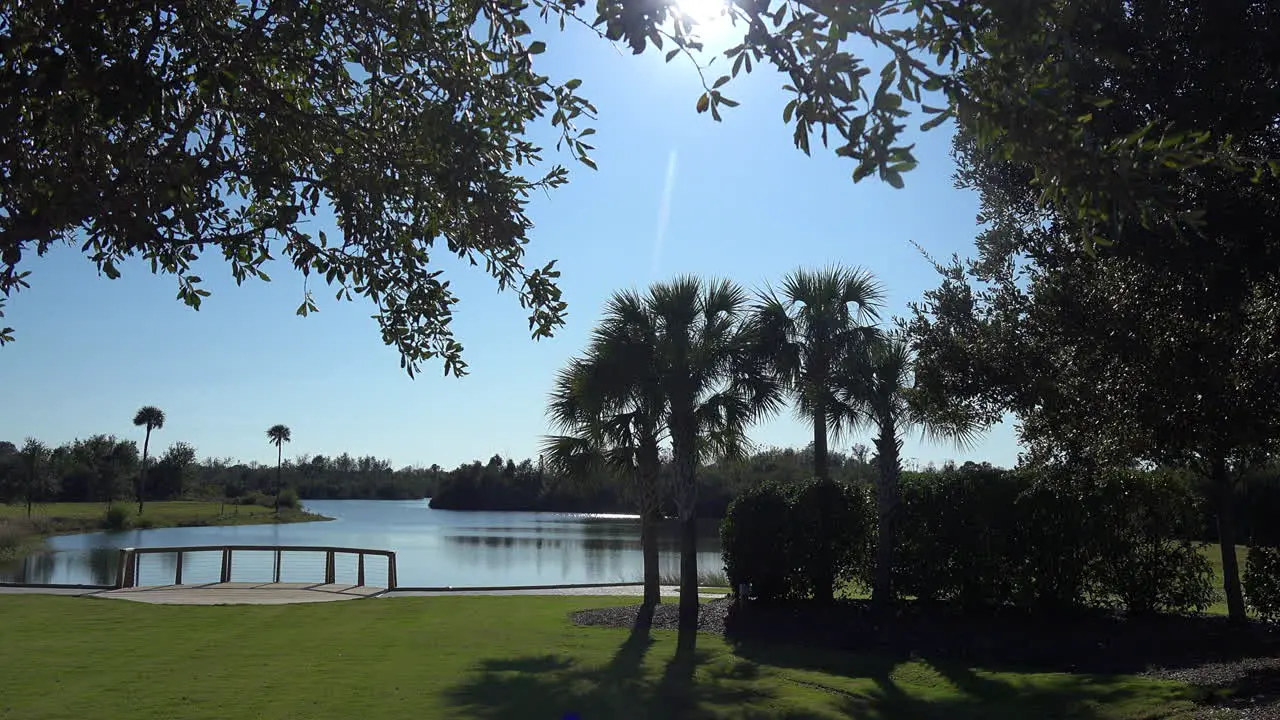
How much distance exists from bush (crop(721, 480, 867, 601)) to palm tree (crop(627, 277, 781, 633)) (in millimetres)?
1076

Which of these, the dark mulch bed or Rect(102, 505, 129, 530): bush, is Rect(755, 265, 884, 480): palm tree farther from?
Rect(102, 505, 129, 530): bush

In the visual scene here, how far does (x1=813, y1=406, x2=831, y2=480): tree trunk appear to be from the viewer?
15203 millimetres

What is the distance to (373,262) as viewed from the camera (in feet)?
22.5

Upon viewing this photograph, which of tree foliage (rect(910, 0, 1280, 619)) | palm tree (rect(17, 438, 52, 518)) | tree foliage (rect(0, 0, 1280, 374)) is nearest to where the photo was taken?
tree foliage (rect(0, 0, 1280, 374))

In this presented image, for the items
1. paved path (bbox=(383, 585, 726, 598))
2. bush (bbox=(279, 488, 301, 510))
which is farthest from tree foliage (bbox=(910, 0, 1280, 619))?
bush (bbox=(279, 488, 301, 510))

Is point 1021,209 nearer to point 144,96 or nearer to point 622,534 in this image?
point 144,96

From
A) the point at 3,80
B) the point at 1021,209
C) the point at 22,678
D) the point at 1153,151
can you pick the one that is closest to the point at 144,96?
the point at 3,80

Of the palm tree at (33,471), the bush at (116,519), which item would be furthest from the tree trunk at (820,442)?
the palm tree at (33,471)

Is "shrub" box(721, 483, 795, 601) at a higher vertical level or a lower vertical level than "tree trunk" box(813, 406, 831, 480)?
lower

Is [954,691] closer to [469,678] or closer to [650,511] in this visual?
[469,678]

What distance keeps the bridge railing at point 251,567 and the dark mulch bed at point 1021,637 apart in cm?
847

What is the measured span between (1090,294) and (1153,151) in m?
3.61

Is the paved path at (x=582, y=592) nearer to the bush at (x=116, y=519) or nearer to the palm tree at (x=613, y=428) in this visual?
the palm tree at (x=613, y=428)

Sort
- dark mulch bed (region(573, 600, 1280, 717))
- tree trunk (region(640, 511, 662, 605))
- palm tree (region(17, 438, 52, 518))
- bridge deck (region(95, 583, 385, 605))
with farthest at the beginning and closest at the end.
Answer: palm tree (region(17, 438, 52, 518)) < bridge deck (region(95, 583, 385, 605)) < tree trunk (region(640, 511, 662, 605)) < dark mulch bed (region(573, 600, 1280, 717))
